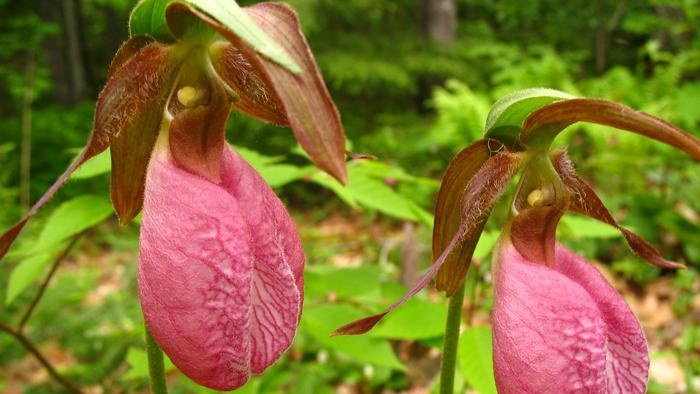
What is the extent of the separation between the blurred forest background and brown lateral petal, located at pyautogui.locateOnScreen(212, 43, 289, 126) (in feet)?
0.41

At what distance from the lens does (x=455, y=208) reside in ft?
2.20

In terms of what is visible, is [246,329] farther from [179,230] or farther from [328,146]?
[328,146]

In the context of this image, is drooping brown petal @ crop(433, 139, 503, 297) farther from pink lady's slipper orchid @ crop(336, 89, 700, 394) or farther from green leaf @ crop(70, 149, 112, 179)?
green leaf @ crop(70, 149, 112, 179)

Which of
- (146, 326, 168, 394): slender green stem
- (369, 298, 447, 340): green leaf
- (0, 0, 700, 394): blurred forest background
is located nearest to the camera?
(146, 326, 168, 394): slender green stem

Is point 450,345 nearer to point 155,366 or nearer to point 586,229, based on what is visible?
point 155,366

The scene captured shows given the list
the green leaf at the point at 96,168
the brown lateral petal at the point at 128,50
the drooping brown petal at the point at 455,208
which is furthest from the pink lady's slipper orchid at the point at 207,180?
the green leaf at the point at 96,168

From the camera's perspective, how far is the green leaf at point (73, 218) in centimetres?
93

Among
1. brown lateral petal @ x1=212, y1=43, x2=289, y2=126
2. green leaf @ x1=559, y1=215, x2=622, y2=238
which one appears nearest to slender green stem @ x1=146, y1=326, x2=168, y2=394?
brown lateral petal @ x1=212, y1=43, x2=289, y2=126

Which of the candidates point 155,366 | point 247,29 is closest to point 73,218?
point 155,366

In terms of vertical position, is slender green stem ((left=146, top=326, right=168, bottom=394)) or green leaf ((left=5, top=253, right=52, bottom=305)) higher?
slender green stem ((left=146, top=326, right=168, bottom=394))

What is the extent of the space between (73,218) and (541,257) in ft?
2.13

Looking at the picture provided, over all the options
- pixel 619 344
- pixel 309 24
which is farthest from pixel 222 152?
pixel 309 24

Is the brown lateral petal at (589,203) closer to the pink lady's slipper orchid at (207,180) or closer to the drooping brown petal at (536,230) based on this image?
the drooping brown petal at (536,230)

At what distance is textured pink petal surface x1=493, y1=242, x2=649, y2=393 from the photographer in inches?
22.9
